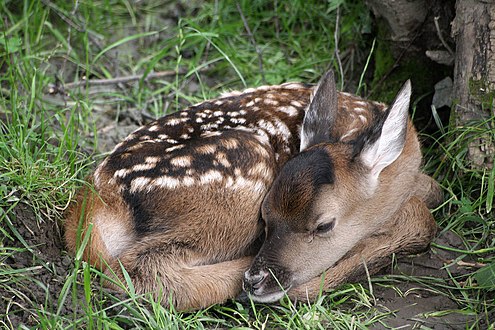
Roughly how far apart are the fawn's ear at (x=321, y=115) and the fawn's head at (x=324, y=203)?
44 millimetres

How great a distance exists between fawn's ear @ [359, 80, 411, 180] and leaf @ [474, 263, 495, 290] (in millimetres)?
729

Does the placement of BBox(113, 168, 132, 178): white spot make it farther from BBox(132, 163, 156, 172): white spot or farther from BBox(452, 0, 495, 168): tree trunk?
BBox(452, 0, 495, 168): tree trunk

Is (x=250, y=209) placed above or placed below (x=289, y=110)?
below

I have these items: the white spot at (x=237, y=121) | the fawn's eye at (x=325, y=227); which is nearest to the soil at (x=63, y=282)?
the fawn's eye at (x=325, y=227)

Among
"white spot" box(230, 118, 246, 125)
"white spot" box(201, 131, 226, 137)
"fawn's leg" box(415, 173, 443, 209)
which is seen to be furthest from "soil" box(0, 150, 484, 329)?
"white spot" box(230, 118, 246, 125)

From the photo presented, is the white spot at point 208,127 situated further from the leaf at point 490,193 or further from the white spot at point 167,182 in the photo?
the leaf at point 490,193

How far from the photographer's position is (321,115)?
14.9 ft

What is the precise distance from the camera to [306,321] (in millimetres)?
4000

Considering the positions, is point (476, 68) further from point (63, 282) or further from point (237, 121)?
point (63, 282)

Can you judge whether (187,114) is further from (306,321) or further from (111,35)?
(111,35)

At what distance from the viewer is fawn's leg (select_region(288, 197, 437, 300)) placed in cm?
427

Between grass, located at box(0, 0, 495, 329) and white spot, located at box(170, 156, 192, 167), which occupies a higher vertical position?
white spot, located at box(170, 156, 192, 167)

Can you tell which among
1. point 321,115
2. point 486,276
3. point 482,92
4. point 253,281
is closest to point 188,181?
point 253,281

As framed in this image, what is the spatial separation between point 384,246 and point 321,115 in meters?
0.79
